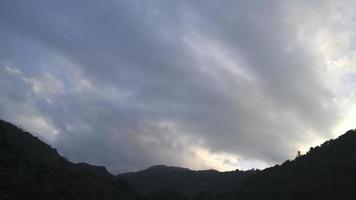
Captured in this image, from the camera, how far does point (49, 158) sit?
180 metres

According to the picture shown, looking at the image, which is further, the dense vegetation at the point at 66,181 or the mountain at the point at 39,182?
the dense vegetation at the point at 66,181

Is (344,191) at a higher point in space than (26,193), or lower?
higher

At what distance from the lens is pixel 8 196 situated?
93188mm

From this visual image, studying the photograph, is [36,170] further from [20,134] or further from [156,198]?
[156,198]

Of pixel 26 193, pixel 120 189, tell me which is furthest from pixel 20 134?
pixel 26 193

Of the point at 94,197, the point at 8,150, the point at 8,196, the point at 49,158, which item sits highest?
the point at 49,158

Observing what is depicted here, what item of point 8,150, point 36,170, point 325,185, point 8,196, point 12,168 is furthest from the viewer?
point 325,185

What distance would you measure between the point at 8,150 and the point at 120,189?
154ft

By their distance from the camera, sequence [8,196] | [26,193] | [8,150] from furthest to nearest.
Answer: [8,150], [26,193], [8,196]

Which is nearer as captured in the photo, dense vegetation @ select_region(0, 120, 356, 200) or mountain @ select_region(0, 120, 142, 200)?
mountain @ select_region(0, 120, 142, 200)

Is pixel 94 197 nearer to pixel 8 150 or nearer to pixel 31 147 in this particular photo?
pixel 8 150

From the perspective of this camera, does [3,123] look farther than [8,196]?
Yes

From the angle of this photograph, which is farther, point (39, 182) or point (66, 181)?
point (66, 181)

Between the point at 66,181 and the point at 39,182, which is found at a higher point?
the point at 66,181
